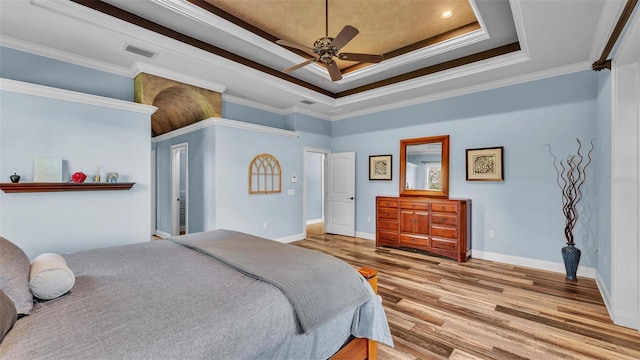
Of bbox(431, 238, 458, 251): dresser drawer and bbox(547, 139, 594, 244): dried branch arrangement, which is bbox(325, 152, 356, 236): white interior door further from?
bbox(547, 139, 594, 244): dried branch arrangement

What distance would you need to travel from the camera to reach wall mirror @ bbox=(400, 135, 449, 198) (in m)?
4.77

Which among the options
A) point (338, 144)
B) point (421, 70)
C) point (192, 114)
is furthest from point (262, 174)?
point (421, 70)

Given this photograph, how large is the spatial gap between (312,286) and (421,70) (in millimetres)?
4075

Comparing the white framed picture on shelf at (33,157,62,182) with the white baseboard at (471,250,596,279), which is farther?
the white baseboard at (471,250,596,279)

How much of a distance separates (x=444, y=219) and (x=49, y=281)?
4.43 meters

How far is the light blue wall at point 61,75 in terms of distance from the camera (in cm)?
304

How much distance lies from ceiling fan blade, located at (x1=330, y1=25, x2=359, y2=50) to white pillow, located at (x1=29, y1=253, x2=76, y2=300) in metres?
2.53

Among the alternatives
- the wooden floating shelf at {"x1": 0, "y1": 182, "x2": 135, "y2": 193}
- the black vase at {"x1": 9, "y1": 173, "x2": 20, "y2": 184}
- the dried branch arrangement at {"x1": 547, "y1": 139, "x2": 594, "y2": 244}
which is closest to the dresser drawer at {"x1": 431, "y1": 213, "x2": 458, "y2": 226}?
the dried branch arrangement at {"x1": 547, "y1": 139, "x2": 594, "y2": 244}

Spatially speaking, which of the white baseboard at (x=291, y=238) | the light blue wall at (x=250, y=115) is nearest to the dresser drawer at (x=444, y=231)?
the white baseboard at (x=291, y=238)

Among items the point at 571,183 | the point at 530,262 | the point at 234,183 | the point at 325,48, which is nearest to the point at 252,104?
the point at 234,183

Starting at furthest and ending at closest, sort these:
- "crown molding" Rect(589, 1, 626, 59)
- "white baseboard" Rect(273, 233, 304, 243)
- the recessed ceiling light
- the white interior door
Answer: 1. the white interior door
2. "white baseboard" Rect(273, 233, 304, 243)
3. the recessed ceiling light
4. "crown molding" Rect(589, 1, 626, 59)

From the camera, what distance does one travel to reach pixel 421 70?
443 cm

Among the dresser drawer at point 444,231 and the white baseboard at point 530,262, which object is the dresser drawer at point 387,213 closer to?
the dresser drawer at point 444,231

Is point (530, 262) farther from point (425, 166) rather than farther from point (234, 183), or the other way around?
point (234, 183)
